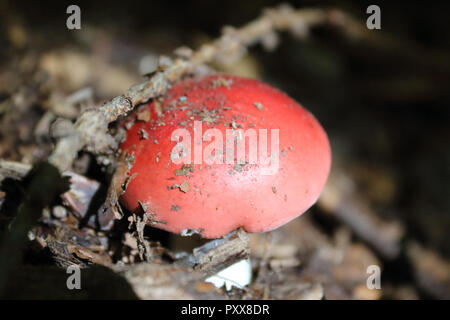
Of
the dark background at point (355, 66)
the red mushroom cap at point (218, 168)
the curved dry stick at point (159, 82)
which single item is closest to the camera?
the curved dry stick at point (159, 82)

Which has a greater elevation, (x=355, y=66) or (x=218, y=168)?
(x=355, y=66)

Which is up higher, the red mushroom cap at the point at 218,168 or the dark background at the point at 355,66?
the dark background at the point at 355,66

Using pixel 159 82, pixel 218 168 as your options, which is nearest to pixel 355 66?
pixel 159 82

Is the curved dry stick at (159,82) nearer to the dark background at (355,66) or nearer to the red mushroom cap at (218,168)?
the red mushroom cap at (218,168)

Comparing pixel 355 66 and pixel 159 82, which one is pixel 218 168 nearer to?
pixel 159 82

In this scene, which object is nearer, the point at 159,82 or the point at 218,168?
the point at 218,168

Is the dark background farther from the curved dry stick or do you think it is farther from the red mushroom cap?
the red mushroom cap

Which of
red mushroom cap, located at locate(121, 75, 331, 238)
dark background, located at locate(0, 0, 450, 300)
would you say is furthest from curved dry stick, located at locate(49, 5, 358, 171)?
dark background, located at locate(0, 0, 450, 300)

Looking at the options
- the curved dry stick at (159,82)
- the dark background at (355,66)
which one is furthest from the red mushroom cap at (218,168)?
the dark background at (355,66)

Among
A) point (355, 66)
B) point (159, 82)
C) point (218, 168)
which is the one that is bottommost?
point (218, 168)
